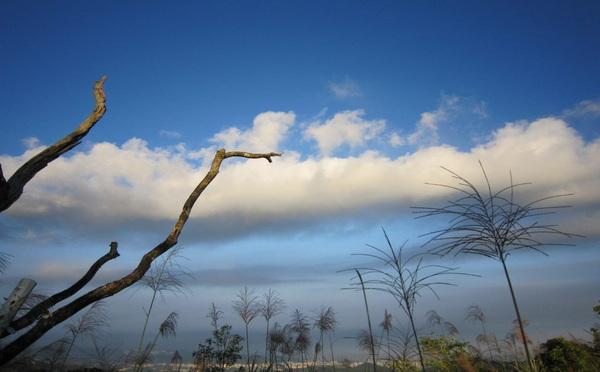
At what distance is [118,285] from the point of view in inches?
133

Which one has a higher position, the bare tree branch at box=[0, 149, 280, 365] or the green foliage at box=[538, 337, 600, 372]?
the bare tree branch at box=[0, 149, 280, 365]

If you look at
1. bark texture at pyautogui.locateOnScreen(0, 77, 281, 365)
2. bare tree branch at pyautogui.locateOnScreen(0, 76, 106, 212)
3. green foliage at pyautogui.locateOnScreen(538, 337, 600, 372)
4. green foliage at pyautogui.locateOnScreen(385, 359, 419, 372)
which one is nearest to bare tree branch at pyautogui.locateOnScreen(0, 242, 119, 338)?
bark texture at pyautogui.locateOnScreen(0, 77, 281, 365)

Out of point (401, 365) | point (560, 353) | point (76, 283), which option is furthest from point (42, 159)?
point (560, 353)

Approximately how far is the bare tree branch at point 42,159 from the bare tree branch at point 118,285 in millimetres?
1044

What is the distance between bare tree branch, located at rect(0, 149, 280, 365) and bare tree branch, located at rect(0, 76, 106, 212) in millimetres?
1044

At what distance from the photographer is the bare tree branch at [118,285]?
2789 millimetres

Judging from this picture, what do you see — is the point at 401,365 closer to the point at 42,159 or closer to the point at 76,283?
the point at 76,283

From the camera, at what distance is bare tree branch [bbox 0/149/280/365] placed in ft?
9.15

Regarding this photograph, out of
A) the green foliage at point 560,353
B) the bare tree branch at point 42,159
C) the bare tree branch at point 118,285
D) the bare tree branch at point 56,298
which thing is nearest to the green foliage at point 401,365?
the bare tree branch at point 118,285

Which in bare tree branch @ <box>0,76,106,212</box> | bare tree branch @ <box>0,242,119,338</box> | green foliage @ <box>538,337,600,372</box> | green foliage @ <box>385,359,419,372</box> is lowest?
green foliage @ <box>538,337,600,372</box>

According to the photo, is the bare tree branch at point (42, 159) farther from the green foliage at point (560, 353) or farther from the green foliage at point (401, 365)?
the green foliage at point (560, 353)

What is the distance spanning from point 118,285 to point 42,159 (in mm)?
1385

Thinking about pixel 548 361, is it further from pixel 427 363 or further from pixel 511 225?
pixel 511 225

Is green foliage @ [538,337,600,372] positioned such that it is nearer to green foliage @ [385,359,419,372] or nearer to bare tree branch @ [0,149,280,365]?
green foliage @ [385,359,419,372]
